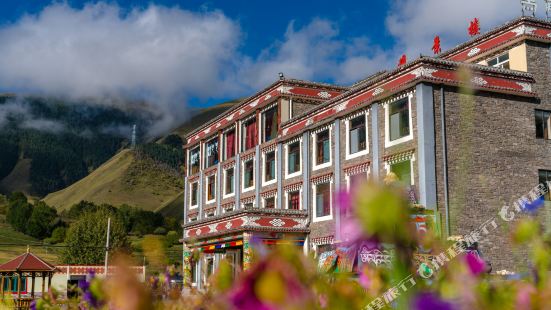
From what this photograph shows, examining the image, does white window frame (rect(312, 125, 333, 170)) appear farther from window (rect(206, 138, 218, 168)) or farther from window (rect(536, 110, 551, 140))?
window (rect(206, 138, 218, 168))

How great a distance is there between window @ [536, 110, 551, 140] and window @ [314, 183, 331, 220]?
9.02 m

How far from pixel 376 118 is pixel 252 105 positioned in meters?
12.3

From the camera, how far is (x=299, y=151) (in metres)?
31.8

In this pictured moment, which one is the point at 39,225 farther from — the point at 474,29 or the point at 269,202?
the point at 474,29

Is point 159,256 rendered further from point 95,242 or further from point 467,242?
point 95,242

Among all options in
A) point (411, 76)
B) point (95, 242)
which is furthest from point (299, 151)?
point (95, 242)

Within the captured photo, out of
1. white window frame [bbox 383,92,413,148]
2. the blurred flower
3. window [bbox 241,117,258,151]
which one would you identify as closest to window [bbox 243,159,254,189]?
window [bbox 241,117,258,151]

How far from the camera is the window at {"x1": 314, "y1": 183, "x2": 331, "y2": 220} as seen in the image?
29.0 meters

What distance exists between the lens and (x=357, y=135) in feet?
90.0

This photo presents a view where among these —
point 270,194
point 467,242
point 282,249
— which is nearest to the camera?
point 282,249

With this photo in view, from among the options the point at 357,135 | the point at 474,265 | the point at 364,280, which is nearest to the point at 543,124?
the point at 357,135

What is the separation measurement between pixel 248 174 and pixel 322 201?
809 cm

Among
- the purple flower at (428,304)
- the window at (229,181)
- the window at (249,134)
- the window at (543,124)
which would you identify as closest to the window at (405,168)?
the window at (543,124)

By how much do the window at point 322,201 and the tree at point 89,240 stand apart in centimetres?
4965
